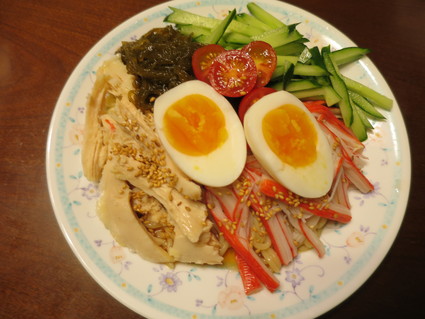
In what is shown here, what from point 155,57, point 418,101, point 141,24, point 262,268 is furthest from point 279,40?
point 262,268

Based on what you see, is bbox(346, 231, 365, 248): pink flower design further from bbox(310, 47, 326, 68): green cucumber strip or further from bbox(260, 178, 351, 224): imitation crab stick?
bbox(310, 47, 326, 68): green cucumber strip

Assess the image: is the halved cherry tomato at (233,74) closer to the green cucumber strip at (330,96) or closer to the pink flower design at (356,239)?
the green cucumber strip at (330,96)

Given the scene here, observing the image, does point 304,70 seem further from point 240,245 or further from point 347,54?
point 240,245

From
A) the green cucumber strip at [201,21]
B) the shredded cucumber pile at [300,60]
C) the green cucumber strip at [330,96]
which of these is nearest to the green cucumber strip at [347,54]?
the shredded cucumber pile at [300,60]

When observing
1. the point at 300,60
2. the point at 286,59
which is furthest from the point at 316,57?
the point at 286,59

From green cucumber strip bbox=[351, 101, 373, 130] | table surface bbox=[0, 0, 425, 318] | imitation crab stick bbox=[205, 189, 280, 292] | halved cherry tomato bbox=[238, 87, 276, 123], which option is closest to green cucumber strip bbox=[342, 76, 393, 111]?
green cucumber strip bbox=[351, 101, 373, 130]
